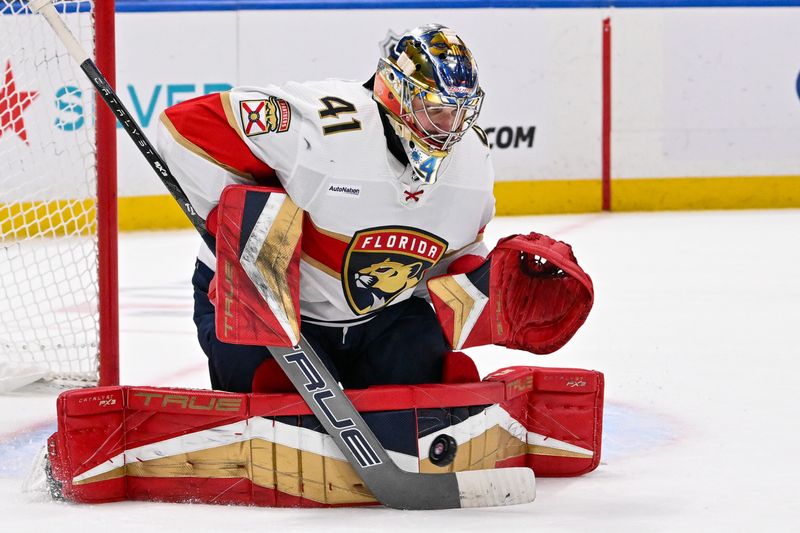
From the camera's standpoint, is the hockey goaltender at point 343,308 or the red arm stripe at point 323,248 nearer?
the hockey goaltender at point 343,308

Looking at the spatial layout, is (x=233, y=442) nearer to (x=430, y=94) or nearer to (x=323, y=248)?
(x=323, y=248)

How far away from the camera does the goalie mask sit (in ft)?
6.88

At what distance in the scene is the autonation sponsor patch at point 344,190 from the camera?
2.16m

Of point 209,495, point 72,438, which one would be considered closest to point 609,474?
point 209,495

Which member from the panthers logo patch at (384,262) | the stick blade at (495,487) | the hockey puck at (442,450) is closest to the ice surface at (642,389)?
the stick blade at (495,487)

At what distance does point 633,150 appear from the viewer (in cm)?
666

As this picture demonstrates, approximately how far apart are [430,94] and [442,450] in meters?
0.59

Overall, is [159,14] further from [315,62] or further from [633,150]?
[633,150]

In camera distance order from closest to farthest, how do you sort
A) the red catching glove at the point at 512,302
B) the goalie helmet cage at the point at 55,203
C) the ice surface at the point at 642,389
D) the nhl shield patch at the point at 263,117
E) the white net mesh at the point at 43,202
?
1. the ice surface at the point at 642,389
2. the nhl shield patch at the point at 263,117
3. the red catching glove at the point at 512,302
4. the goalie helmet cage at the point at 55,203
5. the white net mesh at the point at 43,202

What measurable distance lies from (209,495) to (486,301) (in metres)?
0.58

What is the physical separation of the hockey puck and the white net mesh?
3.82 ft

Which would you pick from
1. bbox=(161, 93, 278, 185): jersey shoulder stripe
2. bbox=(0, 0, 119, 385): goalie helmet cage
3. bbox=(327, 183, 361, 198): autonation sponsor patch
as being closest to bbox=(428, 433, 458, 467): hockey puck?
bbox=(327, 183, 361, 198): autonation sponsor patch

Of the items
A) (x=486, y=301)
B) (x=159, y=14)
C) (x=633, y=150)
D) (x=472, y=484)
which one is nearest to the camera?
(x=472, y=484)

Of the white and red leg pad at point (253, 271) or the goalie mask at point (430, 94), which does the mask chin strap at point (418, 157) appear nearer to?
the goalie mask at point (430, 94)
